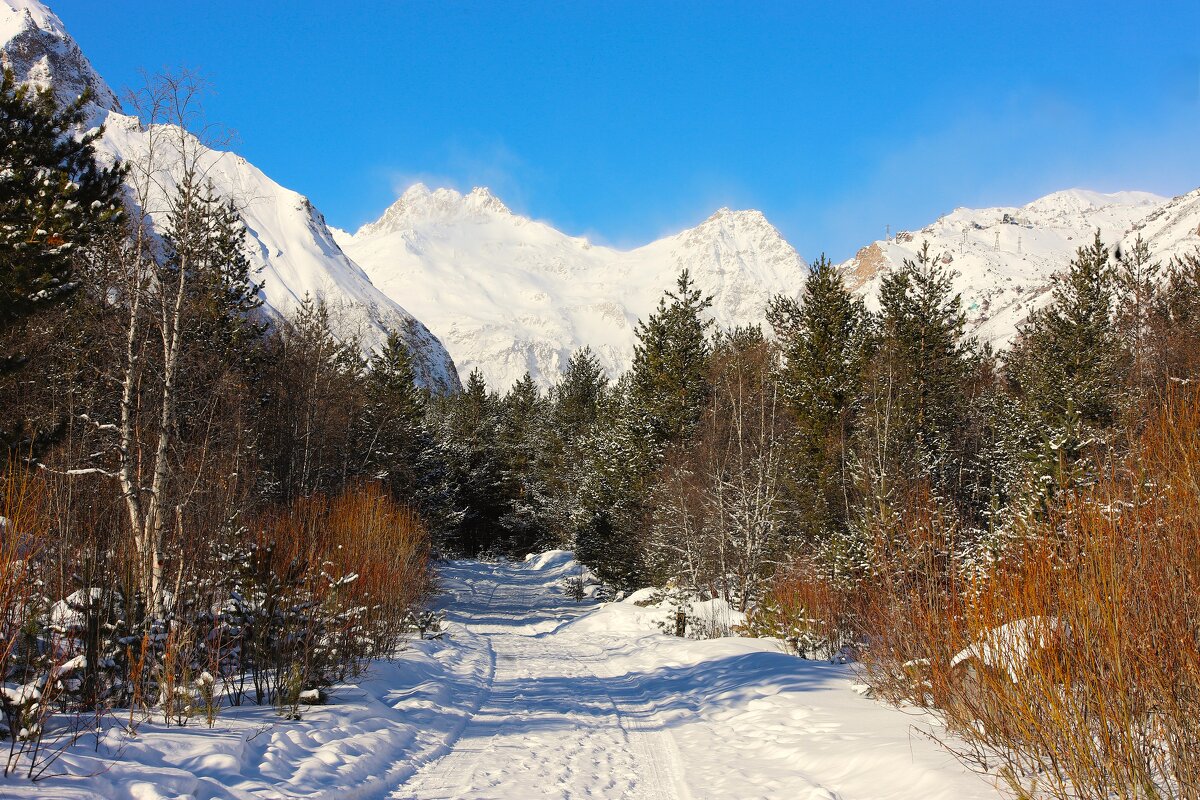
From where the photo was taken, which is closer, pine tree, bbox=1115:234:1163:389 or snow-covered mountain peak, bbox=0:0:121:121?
pine tree, bbox=1115:234:1163:389

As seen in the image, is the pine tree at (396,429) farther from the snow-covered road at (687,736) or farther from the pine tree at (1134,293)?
the pine tree at (1134,293)

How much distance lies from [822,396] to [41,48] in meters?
125

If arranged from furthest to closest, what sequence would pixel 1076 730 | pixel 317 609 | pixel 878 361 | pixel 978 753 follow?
pixel 878 361, pixel 317 609, pixel 978 753, pixel 1076 730

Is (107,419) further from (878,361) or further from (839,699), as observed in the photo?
(878,361)

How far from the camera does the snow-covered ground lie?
493 centimetres

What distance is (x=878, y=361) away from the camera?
2334 centimetres

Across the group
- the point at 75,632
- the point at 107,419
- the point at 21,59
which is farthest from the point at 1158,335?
the point at 21,59

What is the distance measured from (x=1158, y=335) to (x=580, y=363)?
120 ft

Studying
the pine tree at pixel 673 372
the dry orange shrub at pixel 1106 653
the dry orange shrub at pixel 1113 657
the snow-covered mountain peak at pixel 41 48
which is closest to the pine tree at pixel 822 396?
the pine tree at pixel 673 372

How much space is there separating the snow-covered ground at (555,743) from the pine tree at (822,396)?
35.3 feet

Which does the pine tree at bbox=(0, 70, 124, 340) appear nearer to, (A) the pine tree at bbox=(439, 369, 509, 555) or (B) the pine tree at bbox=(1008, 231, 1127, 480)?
(B) the pine tree at bbox=(1008, 231, 1127, 480)

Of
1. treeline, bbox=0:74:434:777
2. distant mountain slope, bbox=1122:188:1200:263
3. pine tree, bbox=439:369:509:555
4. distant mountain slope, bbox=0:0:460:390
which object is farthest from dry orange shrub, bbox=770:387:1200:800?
distant mountain slope, bbox=1122:188:1200:263

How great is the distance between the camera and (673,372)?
25.1m

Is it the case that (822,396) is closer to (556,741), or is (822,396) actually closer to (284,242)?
(556,741)
